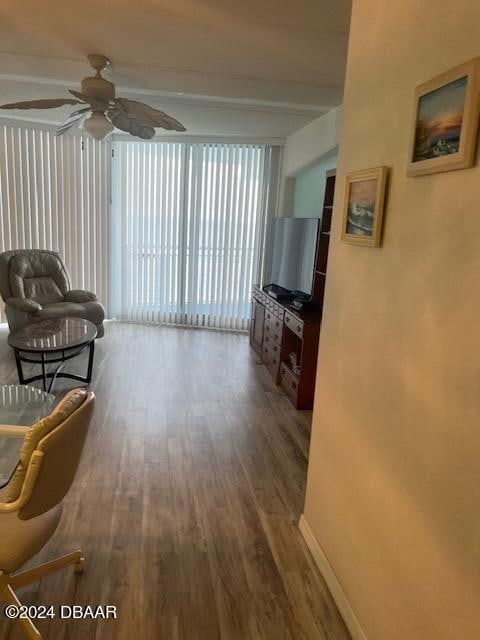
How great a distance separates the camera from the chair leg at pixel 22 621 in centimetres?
152

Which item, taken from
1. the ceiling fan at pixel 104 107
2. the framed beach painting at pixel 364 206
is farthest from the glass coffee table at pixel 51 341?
the framed beach painting at pixel 364 206

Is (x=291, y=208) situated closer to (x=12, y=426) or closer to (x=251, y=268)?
(x=251, y=268)

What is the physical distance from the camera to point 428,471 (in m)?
1.27

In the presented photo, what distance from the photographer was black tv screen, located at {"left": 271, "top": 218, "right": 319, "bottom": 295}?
412cm

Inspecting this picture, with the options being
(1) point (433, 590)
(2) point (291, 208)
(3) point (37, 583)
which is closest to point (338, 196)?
(1) point (433, 590)

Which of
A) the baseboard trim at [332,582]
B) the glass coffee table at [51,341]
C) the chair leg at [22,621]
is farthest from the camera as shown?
the glass coffee table at [51,341]

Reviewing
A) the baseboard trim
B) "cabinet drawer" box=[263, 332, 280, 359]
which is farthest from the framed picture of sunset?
"cabinet drawer" box=[263, 332, 280, 359]

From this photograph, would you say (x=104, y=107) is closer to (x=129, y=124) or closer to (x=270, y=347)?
(x=129, y=124)

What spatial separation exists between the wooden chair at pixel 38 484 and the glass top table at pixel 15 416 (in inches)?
4.5

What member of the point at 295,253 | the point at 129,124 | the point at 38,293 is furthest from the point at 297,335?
the point at 38,293

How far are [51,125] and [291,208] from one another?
317 centimetres

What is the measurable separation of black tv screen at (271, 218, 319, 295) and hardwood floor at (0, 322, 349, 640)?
1.14 m

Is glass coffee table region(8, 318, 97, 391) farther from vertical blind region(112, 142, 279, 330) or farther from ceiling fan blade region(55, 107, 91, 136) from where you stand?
vertical blind region(112, 142, 279, 330)

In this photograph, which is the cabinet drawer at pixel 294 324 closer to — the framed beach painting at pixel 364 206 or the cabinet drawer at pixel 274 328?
the cabinet drawer at pixel 274 328
